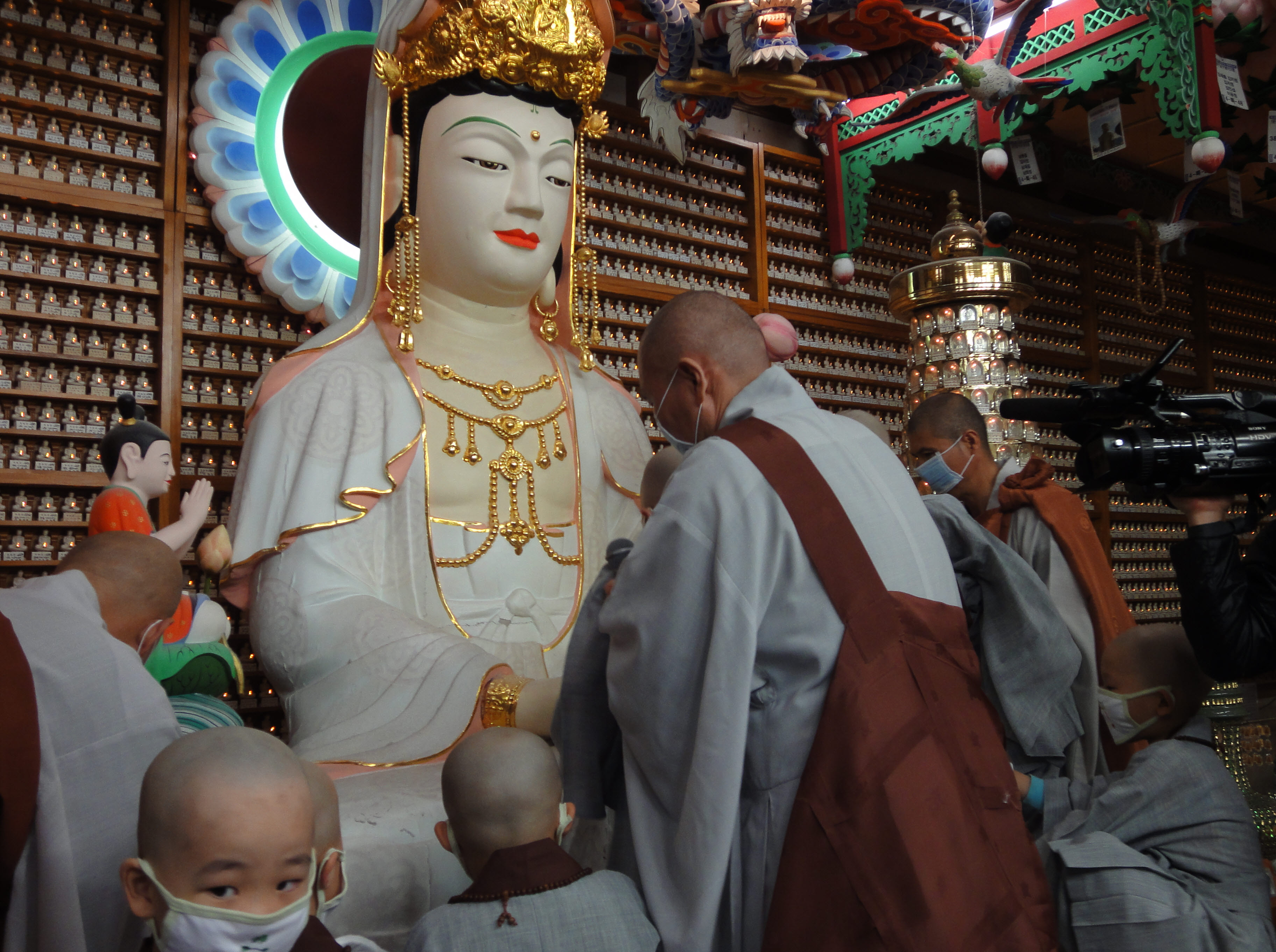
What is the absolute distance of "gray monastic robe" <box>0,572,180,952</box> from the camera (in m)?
1.45

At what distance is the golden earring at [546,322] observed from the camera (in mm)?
3314

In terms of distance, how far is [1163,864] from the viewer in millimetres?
1751

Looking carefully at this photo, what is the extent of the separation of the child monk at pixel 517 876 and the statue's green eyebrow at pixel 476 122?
1.91 metres

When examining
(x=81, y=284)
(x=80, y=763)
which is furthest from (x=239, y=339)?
(x=80, y=763)

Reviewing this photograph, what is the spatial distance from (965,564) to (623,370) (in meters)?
3.10

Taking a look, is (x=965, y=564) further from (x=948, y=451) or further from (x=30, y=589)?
(x=30, y=589)

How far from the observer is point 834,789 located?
4.73 ft

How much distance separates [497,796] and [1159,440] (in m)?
1.17

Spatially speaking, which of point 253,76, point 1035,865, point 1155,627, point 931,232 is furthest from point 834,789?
point 931,232

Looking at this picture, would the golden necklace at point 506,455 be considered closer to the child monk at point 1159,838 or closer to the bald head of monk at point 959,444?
the bald head of monk at point 959,444

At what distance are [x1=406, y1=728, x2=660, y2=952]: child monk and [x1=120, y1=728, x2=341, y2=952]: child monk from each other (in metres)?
0.21

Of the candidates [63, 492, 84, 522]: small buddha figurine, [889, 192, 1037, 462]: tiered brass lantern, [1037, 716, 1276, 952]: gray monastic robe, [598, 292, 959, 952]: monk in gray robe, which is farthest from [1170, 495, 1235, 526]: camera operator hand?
[63, 492, 84, 522]: small buddha figurine

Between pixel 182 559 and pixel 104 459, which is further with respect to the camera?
pixel 182 559

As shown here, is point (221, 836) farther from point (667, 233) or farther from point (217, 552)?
point (667, 233)
